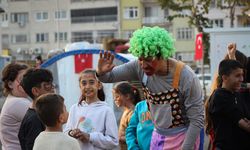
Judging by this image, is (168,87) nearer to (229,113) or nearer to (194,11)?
(229,113)

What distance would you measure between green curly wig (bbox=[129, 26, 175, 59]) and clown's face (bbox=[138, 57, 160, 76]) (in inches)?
1.5

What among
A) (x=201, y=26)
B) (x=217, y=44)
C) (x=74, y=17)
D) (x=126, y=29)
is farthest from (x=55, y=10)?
(x=217, y=44)

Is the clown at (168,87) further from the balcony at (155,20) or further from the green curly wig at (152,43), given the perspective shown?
the balcony at (155,20)

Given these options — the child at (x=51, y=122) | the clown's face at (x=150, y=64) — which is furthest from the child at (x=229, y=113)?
the child at (x=51, y=122)

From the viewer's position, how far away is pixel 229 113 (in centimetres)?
454

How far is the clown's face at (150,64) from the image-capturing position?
3955 millimetres

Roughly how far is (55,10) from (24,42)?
5.51m

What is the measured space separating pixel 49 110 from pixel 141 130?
3.30ft

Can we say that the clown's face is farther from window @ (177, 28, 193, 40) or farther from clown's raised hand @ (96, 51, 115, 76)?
window @ (177, 28, 193, 40)

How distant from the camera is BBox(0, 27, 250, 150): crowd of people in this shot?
12.9 feet

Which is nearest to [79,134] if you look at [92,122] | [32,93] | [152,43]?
[92,122]

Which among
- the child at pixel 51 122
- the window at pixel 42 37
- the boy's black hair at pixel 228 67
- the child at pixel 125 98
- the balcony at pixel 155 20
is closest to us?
the child at pixel 51 122

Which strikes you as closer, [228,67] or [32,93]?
[32,93]

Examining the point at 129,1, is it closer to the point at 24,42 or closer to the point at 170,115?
the point at 24,42
